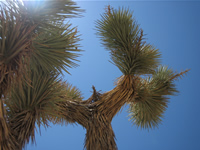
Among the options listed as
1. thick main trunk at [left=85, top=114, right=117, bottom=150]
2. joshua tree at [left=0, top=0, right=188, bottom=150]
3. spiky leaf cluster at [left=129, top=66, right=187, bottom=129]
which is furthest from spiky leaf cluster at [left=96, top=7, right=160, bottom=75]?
thick main trunk at [left=85, top=114, right=117, bottom=150]

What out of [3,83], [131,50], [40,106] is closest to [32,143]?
[40,106]

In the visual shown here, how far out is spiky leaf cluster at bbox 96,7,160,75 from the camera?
3596 millimetres

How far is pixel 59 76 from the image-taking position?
10.8ft

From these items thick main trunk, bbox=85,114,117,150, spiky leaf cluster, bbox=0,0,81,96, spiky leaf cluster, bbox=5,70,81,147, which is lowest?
thick main trunk, bbox=85,114,117,150

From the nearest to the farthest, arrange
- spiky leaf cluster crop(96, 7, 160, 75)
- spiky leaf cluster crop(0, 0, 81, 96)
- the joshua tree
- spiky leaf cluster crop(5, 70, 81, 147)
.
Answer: spiky leaf cluster crop(0, 0, 81, 96) < the joshua tree < spiky leaf cluster crop(5, 70, 81, 147) < spiky leaf cluster crop(96, 7, 160, 75)

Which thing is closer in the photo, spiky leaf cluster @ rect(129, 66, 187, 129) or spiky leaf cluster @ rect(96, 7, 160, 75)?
spiky leaf cluster @ rect(96, 7, 160, 75)

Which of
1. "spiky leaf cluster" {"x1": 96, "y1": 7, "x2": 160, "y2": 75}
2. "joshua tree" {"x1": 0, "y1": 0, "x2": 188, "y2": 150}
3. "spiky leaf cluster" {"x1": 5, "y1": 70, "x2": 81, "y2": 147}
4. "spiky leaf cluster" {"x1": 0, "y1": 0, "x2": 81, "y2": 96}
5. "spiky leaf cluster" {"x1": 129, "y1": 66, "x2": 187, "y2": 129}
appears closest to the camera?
"spiky leaf cluster" {"x1": 0, "y1": 0, "x2": 81, "y2": 96}

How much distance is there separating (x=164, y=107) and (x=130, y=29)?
1.79 meters

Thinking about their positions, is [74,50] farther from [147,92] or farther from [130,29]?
[147,92]

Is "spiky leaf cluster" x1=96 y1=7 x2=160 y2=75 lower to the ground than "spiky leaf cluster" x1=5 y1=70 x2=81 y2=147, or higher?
higher

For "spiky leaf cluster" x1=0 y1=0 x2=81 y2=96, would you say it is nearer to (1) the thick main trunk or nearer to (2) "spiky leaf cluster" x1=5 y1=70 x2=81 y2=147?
(2) "spiky leaf cluster" x1=5 y1=70 x2=81 y2=147

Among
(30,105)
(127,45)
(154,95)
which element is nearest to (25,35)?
(30,105)

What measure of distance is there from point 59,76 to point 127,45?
1266 mm

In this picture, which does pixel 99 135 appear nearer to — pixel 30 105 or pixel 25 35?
pixel 30 105
